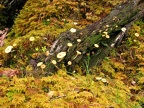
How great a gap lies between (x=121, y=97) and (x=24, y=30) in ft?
7.99

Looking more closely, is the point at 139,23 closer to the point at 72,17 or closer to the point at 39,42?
the point at 72,17

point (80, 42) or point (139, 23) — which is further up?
point (80, 42)

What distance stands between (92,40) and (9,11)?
2701 millimetres

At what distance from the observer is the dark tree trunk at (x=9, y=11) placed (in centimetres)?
572

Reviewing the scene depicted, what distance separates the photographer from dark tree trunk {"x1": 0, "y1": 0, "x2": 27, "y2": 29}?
5.72 m

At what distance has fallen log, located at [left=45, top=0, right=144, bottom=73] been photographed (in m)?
3.45

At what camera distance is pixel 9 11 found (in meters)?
5.78

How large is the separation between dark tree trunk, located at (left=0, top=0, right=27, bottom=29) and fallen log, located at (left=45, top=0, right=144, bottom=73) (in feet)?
7.67

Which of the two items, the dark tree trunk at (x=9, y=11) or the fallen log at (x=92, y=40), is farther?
the dark tree trunk at (x=9, y=11)

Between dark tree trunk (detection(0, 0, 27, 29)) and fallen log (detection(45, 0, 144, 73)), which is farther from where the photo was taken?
dark tree trunk (detection(0, 0, 27, 29))

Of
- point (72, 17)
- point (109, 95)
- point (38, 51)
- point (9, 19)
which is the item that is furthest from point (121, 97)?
point (9, 19)

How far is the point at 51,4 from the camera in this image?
5027 millimetres

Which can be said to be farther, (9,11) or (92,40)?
(9,11)

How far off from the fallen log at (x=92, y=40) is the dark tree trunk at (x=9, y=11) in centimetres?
234
